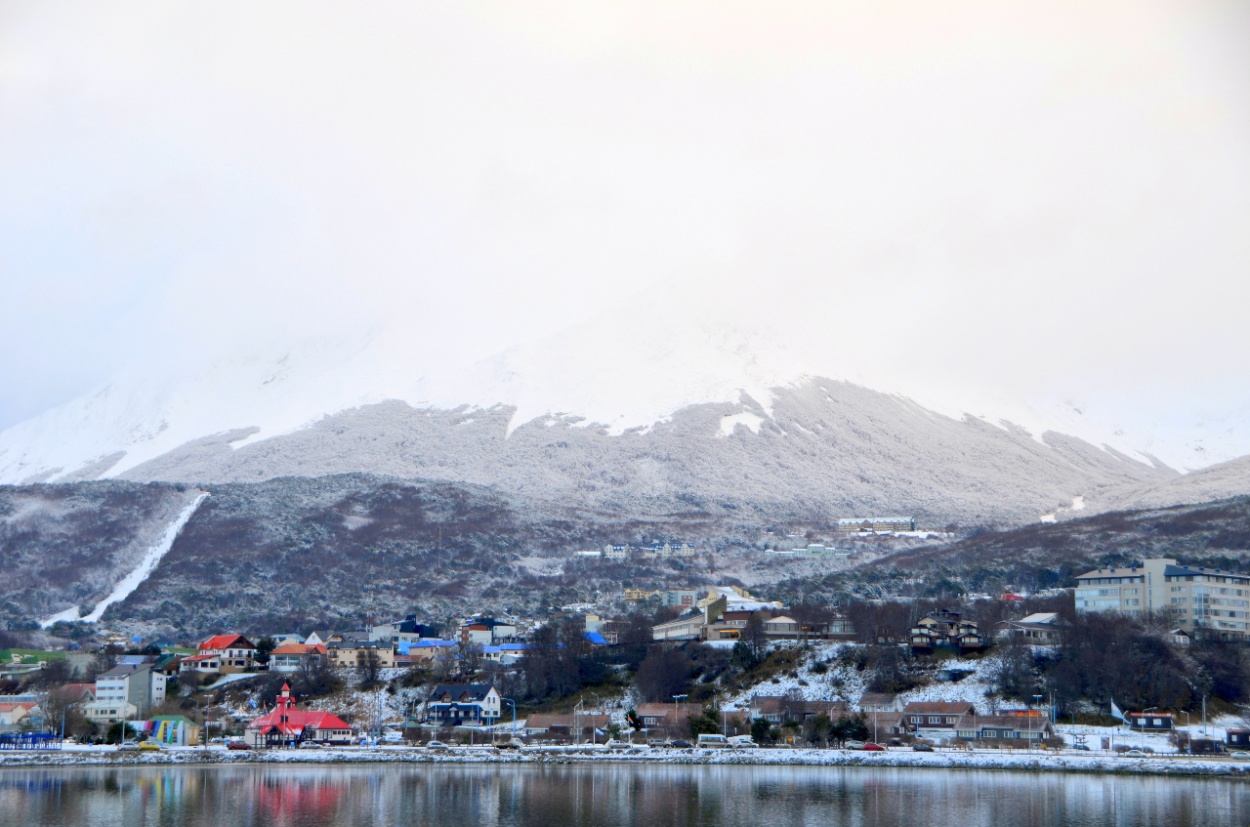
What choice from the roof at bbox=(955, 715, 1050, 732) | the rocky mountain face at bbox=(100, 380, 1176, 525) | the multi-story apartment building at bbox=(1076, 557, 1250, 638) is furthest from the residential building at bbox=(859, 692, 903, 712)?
the rocky mountain face at bbox=(100, 380, 1176, 525)

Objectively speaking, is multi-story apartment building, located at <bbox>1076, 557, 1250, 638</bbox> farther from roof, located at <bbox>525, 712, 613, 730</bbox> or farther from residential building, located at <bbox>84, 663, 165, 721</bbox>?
residential building, located at <bbox>84, 663, 165, 721</bbox>

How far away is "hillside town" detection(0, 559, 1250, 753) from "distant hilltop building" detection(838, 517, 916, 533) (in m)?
60.8

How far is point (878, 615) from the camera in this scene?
251 ft

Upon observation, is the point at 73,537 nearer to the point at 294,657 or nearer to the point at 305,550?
the point at 305,550

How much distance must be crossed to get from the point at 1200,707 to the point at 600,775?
26.1m

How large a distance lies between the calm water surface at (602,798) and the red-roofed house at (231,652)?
25.6 meters

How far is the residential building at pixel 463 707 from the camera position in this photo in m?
68.2

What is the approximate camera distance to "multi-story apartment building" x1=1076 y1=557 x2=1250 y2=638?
74.5m

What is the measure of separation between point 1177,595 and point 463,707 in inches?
1437

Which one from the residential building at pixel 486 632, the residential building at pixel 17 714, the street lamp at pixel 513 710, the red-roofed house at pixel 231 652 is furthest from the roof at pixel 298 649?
the residential building at pixel 17 714

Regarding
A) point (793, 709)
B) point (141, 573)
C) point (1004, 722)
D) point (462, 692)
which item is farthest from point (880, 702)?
point (141, 573)

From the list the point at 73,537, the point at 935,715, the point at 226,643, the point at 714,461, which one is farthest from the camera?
the point at 714,461

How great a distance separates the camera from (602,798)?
→ 44.1 metres

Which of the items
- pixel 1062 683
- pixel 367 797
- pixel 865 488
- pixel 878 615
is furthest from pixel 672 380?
pixel 367 797
